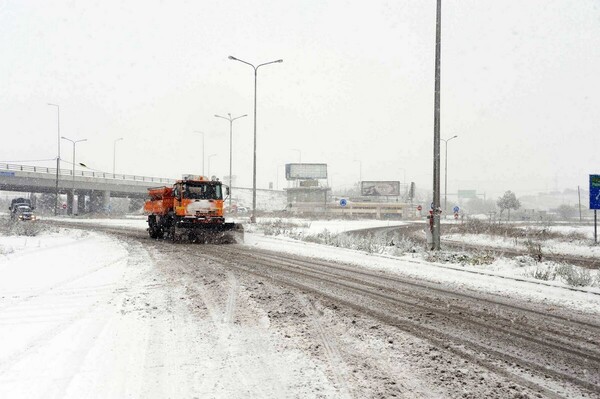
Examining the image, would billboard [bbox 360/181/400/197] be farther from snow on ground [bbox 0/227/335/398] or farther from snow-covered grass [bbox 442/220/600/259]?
snow on ground [bbox 0/227/335/398]

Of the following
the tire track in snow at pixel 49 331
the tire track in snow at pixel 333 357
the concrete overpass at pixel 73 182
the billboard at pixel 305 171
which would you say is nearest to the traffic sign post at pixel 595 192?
the tire track in snow at pixel 333 357

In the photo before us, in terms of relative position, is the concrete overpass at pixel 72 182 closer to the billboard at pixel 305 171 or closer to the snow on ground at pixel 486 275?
the billboard at pixel 305 171

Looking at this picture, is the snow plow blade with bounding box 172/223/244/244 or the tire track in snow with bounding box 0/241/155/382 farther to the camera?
the snow plow blade with bounding box 172/223/244/244

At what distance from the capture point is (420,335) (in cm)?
496

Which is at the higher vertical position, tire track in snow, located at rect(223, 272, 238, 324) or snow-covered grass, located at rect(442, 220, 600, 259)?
tire track in snow, located at rect(223, 272, 238, 324)

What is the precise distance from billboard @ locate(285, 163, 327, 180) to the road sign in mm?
80044

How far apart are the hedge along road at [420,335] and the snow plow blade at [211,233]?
10.4 m

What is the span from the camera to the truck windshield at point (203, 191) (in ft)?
65.2

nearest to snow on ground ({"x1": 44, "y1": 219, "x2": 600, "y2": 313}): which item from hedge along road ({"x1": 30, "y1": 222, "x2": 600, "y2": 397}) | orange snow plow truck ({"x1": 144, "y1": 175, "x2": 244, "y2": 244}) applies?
hedge along road ({"x1": 30, "y1": 222, "x2": 600, "y2": 397})

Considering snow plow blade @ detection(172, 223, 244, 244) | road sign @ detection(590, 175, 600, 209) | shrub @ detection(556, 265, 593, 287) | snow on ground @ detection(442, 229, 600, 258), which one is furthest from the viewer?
road sign @ detection(590, 175, 600, 209)

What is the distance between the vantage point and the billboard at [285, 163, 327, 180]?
99.8m

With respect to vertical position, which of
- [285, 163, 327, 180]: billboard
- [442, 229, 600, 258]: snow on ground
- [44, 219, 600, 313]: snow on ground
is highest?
[285, 163, 327, 180]: billboard

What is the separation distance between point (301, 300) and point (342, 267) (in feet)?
14.7

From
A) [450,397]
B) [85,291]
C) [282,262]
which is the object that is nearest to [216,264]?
[282,262]
